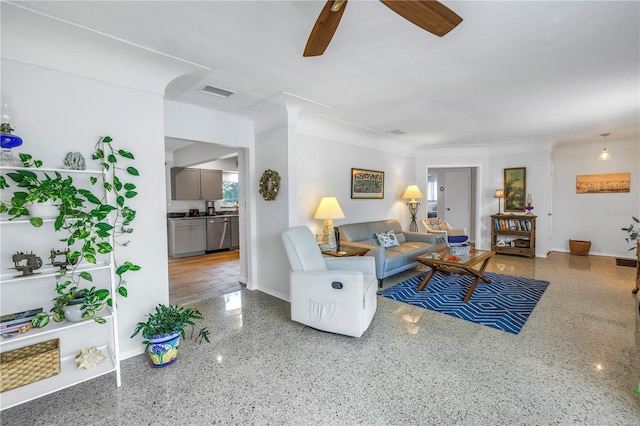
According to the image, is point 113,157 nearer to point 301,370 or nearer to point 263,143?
point 263,143

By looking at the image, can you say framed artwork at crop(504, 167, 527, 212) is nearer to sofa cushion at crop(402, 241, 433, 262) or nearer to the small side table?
sofa cushion at crop(402, 241, 433, 262)

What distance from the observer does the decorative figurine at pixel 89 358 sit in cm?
204

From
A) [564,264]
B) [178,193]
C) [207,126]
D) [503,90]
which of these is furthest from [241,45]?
[564,264]

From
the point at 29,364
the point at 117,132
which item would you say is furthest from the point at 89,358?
the point at 117,132

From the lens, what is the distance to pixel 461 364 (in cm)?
222

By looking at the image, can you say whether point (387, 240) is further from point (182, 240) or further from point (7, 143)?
point (182, 240)

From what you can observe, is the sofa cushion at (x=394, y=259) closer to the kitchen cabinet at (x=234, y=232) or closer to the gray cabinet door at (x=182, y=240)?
the kitchen cabinet at (x=234, y=232)

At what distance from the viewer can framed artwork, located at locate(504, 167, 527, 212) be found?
20.4 ft

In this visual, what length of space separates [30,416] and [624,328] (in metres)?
4.79

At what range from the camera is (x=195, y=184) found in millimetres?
6980

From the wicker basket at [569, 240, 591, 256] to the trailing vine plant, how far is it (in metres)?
7.93

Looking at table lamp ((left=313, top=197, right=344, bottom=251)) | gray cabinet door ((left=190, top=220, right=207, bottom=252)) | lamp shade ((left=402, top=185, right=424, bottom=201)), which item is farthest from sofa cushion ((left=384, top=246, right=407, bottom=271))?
gray cabinet door ((left=190, top=220, right=207, bottom=252))

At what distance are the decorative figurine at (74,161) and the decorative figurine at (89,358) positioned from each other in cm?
134

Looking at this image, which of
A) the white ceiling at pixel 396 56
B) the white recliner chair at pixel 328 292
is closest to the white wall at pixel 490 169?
the white ceiling at pixel 396 56
